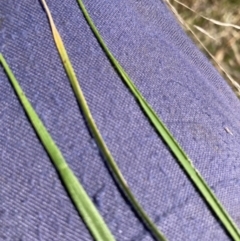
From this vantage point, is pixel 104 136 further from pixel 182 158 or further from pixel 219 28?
pixel 219 28

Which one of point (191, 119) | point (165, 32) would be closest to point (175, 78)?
point (191, 119)

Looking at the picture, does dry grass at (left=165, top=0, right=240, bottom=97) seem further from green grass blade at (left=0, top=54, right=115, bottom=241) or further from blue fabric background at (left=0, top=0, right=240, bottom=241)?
green grass blade at (left=0, top=54, right=115, bottom=241)

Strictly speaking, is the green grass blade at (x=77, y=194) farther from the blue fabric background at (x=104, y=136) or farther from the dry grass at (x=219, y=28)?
the dry grass at (x=219, y=28)

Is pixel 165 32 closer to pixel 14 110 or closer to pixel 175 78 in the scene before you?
pixel 175 78

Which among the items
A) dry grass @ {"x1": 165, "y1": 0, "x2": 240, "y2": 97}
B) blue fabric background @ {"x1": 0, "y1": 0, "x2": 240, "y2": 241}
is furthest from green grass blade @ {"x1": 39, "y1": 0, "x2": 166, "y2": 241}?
dry grass @ {"x1": 165, "y1": 0, "x2": 240, "y2": 97}

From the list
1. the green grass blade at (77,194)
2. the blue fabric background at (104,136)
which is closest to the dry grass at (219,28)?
the blue fabric background at (104,136)

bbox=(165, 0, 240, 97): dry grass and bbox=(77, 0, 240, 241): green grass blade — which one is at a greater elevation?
bbox=(165, 0, 240, 97): dry grass

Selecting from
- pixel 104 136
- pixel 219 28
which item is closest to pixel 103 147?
pixel 104 136

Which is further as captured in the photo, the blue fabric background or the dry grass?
the dry grass

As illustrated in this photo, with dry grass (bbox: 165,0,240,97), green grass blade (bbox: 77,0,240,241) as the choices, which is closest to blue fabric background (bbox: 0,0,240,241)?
green grass blade (bbox: 77,0,240,241)
